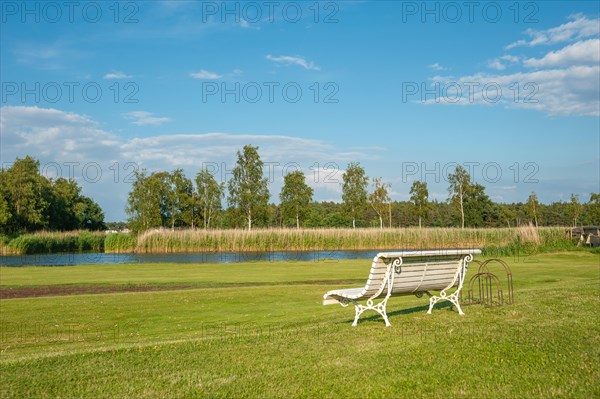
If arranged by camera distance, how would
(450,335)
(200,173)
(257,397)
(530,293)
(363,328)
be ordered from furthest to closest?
(200,173) → (530,293) → (363,328) → (450,335) → (257,397)

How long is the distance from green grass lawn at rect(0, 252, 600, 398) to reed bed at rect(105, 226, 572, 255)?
35.0 metres

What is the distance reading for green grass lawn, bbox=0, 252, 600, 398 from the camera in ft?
17.2

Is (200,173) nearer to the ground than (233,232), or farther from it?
farther from it

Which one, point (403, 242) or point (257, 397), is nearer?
point (257, 397)

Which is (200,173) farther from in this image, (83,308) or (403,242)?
(83,308)

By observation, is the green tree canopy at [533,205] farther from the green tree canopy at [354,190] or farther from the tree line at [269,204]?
the green tree canopy at [354,190]

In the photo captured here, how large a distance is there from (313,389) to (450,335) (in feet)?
9.49

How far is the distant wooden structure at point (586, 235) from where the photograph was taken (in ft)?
113

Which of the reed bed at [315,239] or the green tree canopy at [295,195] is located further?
the green tree canopy at [295,195]

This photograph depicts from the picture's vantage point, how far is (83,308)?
43.4ft

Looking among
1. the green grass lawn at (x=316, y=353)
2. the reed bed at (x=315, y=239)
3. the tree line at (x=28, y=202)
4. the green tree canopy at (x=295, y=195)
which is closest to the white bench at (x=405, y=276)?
the green grass lawn at (x=316, y=353)

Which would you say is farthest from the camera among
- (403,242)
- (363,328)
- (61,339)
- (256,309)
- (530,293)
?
(403,242)

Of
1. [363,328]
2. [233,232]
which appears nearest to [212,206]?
[233,232]

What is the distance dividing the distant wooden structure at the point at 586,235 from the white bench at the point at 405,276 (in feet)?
95.6
